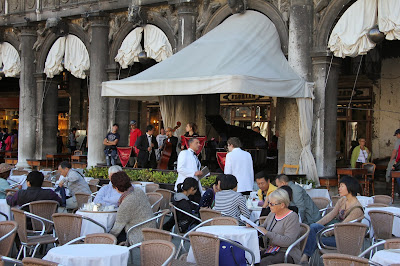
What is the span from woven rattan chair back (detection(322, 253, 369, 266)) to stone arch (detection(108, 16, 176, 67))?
12976mm

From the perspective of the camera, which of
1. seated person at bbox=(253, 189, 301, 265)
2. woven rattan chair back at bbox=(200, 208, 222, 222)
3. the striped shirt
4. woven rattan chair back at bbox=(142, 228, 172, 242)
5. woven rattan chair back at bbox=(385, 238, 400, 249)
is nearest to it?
woven rattan chair back at bbox=(385, 238, 400, 249)

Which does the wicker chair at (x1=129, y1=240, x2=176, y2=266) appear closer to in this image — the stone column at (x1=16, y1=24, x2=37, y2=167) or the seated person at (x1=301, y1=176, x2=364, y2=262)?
Answer: the seated person at (x1=301, y1=176, x2=364, y2=262)

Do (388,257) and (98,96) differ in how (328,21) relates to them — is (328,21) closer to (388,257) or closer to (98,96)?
(98,96)

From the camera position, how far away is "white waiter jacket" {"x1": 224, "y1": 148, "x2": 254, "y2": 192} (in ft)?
34.4

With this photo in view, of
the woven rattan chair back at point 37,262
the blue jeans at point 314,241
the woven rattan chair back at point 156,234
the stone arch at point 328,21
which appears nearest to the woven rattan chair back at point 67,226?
the woven rattan chair back at point 156,234

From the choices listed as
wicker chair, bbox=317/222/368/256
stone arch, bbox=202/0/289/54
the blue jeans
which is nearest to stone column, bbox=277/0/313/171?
stone arch, bbox=202/0/289/54

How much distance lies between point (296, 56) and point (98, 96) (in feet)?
23.5

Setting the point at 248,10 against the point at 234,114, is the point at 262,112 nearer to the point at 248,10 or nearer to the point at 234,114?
the point at 234,114

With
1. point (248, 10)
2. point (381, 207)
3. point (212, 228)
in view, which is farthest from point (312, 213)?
point (248, 10)

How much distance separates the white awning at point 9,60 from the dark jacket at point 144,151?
8322 millimetres

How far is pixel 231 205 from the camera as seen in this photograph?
7699mm

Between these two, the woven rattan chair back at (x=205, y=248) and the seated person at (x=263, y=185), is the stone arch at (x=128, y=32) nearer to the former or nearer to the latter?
the seated person at (x=263, y=185)

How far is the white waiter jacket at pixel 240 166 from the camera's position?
10477 millimetres

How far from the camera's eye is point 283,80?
13055 millimetres
